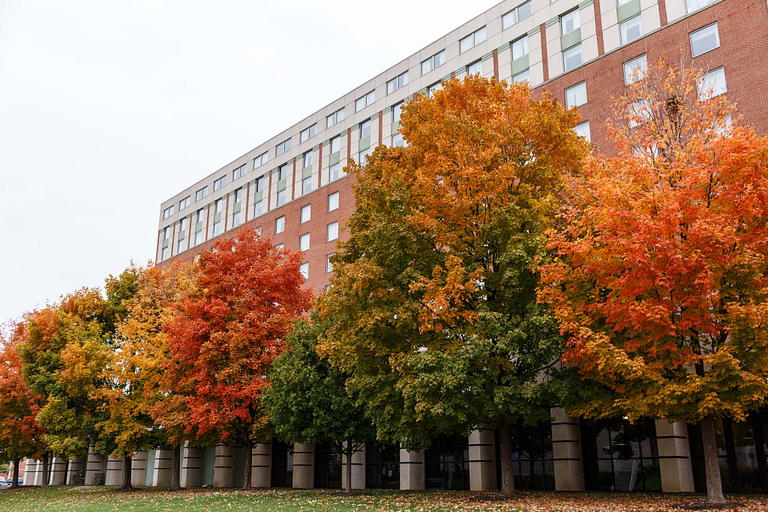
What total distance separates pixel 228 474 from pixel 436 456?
1889cm

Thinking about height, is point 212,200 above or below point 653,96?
above

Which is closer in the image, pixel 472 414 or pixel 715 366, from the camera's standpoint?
pixel 715 366

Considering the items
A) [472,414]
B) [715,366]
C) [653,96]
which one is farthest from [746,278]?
[472,414]

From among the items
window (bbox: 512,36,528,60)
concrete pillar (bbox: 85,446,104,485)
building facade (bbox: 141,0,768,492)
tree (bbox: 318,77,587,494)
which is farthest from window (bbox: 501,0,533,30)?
concrete pillar (bbox: 85,446,104,485)

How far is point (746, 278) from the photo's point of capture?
51.2 feet

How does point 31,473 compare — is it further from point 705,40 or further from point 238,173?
point 705,40

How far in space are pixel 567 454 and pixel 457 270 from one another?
1242 cm

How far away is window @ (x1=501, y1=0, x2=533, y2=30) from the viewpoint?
37.7 metres

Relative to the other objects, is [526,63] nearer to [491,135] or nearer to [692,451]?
[491,135]

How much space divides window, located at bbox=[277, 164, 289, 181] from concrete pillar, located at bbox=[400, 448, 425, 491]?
29920 mm

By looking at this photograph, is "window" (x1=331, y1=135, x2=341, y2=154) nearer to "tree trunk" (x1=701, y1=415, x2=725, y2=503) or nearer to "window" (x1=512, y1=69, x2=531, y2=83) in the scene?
"window" (x1=512, y1=69, x2=531, y2=83)

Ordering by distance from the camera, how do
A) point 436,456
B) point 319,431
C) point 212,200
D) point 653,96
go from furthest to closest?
point 212,200 → point 436,456 → point 319,431 → point 653,96

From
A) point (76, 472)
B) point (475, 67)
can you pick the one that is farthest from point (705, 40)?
point (76, 472)

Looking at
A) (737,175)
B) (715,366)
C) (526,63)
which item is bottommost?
(715,366)
